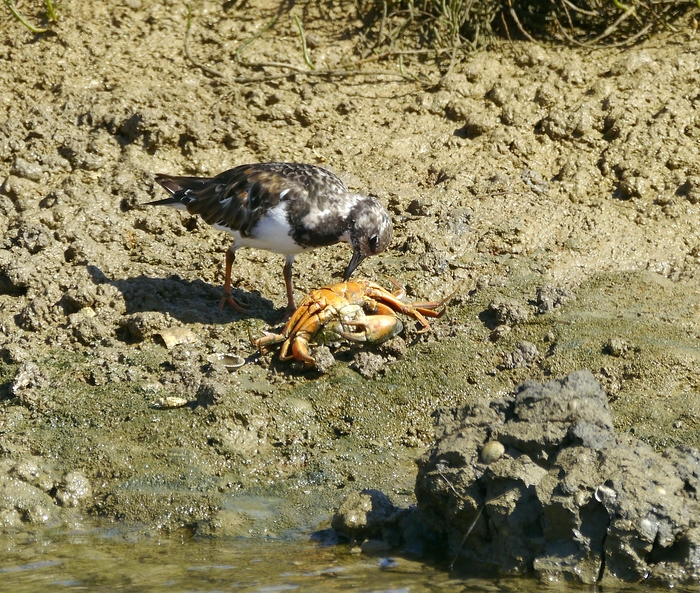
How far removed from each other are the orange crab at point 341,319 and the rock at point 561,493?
1602 mm

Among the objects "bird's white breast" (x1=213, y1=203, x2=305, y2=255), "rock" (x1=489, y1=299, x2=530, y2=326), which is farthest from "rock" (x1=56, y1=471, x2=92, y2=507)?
"rock" (x1=489, y1=299, x2=530, y2=326)

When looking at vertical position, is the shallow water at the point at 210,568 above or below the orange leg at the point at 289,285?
below

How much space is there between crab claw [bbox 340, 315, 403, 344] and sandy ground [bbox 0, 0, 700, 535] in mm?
127

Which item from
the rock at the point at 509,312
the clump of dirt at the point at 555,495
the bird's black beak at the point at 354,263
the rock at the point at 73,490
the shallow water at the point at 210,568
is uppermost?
the bird's black beak at the point at 354,263

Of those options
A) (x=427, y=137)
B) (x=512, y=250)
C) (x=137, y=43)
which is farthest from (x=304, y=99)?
(x=512, y=250)

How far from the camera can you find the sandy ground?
19.0 ft

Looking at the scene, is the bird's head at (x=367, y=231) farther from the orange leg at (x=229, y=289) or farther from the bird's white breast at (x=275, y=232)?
the orange leg at (x=229, y=289)

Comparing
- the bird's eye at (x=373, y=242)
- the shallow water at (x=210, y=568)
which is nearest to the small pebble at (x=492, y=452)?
the shallow water at (x=210, y=568)

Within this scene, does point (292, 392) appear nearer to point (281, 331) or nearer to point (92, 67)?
point (281, 331)

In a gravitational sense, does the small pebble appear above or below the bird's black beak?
below

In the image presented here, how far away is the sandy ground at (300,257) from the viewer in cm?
578

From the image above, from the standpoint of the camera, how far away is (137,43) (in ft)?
31.2

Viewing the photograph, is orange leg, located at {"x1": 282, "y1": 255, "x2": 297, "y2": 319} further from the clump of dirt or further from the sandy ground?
the clump of dirt

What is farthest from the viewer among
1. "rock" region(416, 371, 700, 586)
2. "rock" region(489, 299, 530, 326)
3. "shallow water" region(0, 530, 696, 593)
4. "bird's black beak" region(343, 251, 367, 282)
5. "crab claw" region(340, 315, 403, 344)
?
"bird's black beak" region(343, 251, 367, 282)
